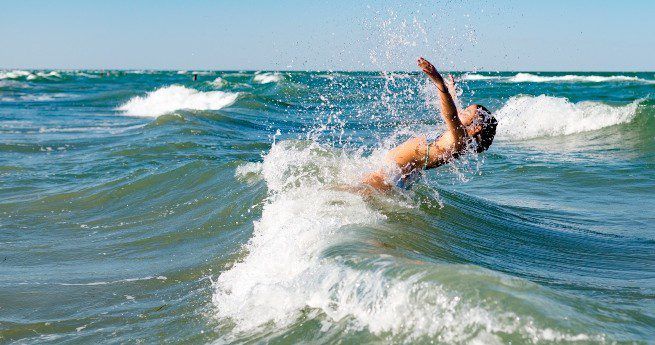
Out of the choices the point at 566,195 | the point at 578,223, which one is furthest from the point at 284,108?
the point at 578,223

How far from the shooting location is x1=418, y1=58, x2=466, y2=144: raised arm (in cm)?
529

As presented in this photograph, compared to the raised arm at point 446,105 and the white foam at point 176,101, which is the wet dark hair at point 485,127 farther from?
the white foam at point 176,101

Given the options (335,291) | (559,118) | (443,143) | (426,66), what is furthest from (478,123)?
(559,118)

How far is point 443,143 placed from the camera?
20.6ft

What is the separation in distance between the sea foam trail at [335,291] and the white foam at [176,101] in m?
27.7

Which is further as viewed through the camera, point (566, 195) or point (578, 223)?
point (566, 195)

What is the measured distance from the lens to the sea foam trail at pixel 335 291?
3.32 meters

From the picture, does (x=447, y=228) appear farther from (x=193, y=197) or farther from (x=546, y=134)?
(x=546, y=134)

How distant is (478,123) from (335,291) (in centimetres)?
→ 262

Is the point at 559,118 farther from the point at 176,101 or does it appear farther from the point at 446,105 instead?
the point at 176,101

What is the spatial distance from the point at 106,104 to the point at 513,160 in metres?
26.4

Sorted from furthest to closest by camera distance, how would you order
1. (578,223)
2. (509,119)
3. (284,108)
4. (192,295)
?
(284,108) < (509,119) < (578,223) < (192,295)

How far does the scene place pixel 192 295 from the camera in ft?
17.2

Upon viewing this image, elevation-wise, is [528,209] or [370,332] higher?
[370,332]
